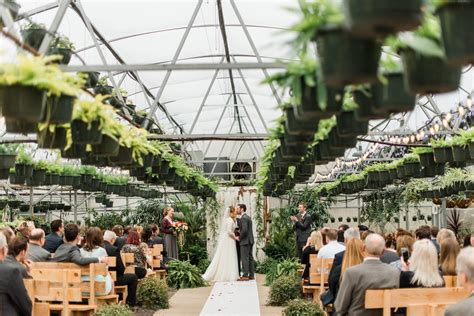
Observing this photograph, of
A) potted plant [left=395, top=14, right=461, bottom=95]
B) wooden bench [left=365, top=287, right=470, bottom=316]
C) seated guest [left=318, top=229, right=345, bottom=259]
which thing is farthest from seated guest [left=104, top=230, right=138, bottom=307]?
potted plant [left=395, top=14, right=461, bottom=95]

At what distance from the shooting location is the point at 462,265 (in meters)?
4.19

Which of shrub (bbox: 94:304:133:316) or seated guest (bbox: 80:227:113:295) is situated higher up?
seated guest (bbox: 80:227:113:295)

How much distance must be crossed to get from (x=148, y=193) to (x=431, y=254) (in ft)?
56.6

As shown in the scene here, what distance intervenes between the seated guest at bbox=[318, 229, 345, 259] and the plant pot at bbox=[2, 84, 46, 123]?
6.15 m

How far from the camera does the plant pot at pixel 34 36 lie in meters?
6.57

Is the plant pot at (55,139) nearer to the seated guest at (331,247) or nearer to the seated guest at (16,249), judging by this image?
the seated guest at (16,249)

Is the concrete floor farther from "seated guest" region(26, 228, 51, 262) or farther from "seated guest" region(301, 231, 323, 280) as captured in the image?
"seated guest" region(26, 228, 51, 262)

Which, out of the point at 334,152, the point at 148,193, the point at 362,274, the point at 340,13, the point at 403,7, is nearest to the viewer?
the point at 403,7

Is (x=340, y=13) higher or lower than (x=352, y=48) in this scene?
higher

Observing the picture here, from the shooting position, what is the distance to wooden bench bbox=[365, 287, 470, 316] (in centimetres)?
586

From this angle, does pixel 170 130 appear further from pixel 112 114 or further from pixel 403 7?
pixel 403 7

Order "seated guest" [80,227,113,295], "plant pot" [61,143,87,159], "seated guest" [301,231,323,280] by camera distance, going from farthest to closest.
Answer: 1. "seated guest" [301,231,323,280]
2. "seated guest" [80,227,113,295]
3. "plant pot" [61,143,87,159]

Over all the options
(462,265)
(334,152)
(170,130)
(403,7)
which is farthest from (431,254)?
(170,130)

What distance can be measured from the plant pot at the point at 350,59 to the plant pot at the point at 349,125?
104 inches
